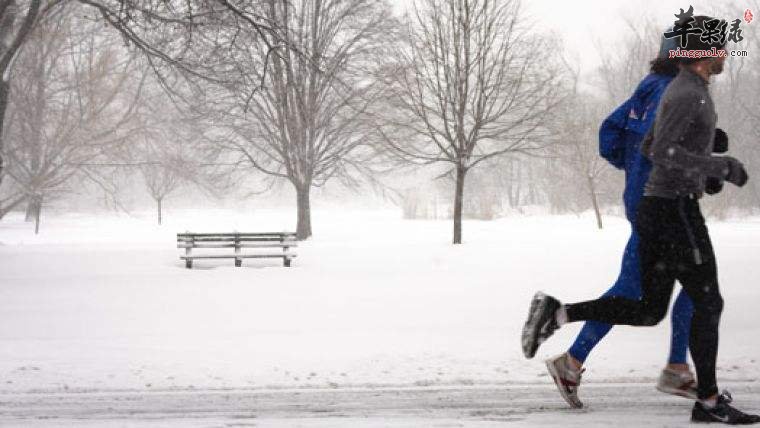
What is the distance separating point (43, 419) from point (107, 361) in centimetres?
168

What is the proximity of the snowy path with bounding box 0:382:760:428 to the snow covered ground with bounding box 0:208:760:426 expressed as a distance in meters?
0.07

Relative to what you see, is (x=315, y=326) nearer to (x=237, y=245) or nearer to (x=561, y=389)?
(x=561, y=389)

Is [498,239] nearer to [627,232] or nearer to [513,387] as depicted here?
[627,232]

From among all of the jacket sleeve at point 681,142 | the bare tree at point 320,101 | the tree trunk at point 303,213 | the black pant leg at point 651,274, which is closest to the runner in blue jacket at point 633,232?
the black pant leg at point 651,274

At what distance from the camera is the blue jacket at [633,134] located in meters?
3.66

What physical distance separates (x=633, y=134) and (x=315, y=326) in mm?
4431

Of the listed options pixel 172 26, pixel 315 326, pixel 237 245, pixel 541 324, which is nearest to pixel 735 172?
pixel 541 324

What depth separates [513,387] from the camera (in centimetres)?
450

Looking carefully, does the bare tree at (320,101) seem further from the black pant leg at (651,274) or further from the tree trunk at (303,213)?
the black pant leg at (651,274)

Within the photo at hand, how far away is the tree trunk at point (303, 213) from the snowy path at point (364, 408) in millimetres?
18505

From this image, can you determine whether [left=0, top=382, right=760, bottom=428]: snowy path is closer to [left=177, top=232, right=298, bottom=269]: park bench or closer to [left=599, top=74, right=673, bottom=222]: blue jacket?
[left=599, top=74, right=673, bottom=222]: blue jacket

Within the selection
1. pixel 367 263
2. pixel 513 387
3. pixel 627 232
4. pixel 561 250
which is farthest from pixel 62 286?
pixel 627 232

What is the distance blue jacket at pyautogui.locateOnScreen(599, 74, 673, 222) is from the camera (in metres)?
3.66

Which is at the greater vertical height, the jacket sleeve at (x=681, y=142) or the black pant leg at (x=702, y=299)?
the jacket sleeve at (x=681, y=142)
